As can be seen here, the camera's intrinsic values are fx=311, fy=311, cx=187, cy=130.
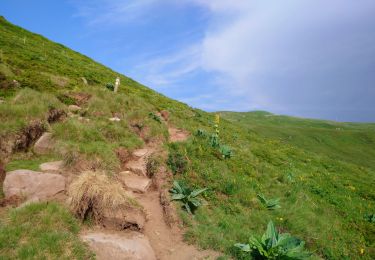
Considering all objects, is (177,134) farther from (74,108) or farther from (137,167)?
(74,108)

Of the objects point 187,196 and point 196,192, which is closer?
point 187,196

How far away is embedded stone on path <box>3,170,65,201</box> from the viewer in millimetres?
9219

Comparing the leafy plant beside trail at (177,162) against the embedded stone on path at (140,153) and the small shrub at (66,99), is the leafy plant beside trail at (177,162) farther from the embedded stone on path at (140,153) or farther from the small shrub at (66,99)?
the small shrub at (66,99)

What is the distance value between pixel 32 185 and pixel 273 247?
7.47 metres

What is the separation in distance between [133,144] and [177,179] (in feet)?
9.89

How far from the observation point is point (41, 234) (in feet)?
25.1

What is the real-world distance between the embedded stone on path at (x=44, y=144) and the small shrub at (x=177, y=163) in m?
4.81

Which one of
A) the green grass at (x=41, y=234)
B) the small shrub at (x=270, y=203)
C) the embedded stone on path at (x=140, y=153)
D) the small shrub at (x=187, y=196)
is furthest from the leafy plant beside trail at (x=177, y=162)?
the green grass at (x=41, y=234)

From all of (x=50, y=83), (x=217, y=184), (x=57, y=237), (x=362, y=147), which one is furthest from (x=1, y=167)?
(x=362, y=147)

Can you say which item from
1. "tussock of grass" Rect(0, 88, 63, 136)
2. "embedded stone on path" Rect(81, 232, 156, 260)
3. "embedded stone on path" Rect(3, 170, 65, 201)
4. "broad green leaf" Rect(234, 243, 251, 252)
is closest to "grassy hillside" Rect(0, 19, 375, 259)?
"tussock of grass" Rect(0, 88, 63, 136)

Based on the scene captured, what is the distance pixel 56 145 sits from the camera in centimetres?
1212

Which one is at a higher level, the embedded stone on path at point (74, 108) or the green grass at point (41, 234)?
the embedded stone on path at point (74, 108)

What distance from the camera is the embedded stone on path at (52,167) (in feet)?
35.2

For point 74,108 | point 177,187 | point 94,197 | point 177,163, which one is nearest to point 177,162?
point 177,163
